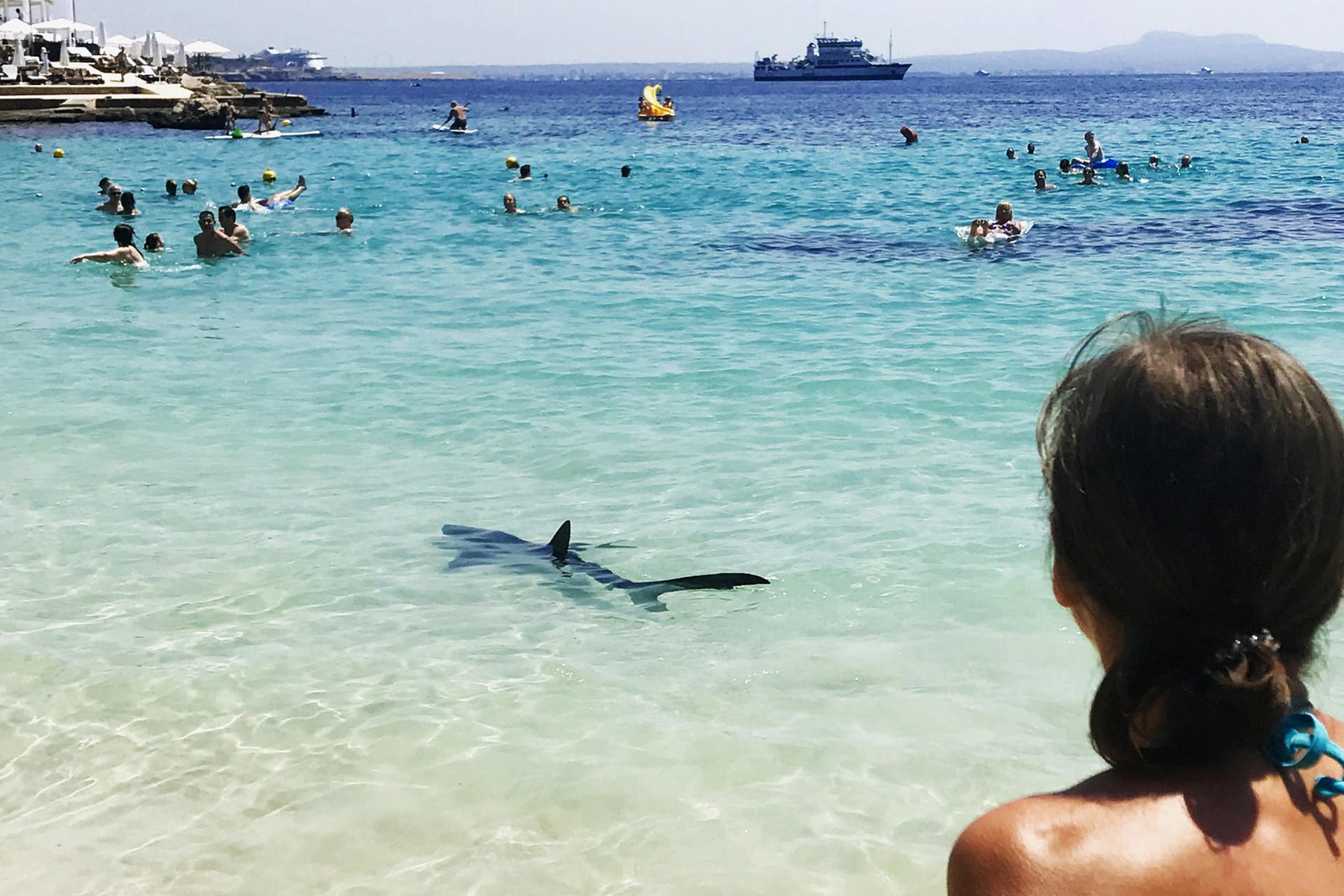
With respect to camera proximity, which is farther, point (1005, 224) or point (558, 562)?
point (1005, 224)

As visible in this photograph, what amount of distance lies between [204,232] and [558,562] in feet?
40.0

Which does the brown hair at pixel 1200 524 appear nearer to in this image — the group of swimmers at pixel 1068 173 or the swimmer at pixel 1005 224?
the group of swimmers at pixel 1068 173

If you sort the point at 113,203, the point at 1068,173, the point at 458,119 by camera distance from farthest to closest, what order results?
1. the point at 458,119
2. the point at 1068,173
3. the point at 113,203

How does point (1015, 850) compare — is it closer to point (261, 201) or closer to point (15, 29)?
point (261, 201)

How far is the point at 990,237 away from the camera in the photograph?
16.2 metres

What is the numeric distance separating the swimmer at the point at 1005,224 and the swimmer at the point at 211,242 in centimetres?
973

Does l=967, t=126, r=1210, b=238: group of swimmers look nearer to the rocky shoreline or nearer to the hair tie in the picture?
the hair tie

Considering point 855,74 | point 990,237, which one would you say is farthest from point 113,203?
point 855,74

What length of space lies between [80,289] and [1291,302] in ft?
40.3

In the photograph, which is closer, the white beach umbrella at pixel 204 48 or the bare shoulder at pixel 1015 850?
the bare shoulder at pixel 1015 850

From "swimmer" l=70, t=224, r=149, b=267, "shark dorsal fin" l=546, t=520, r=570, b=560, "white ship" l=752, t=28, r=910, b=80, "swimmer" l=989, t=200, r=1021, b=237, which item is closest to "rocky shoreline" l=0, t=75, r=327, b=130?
"swimmer" l=70, t=224, r=149, b=267

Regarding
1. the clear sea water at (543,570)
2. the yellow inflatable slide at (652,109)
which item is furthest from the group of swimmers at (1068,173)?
the yellow inflatable slide at (652,109)

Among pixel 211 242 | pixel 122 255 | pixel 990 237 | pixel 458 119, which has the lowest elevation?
pixel 122 255

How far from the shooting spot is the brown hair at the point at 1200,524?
1133mm
